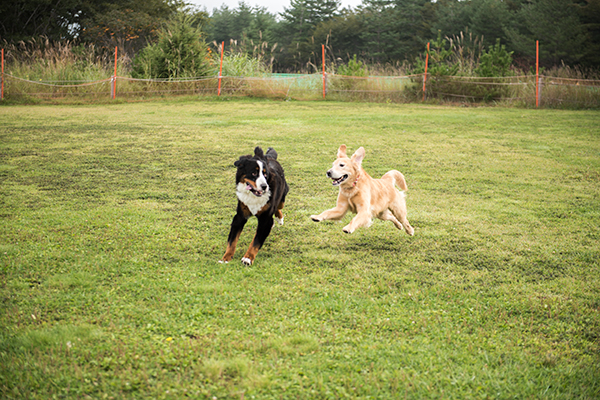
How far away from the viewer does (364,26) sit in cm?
5322

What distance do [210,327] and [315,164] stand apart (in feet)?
18.4

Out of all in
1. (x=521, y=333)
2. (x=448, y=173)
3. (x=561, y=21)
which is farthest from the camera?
(x=561, y=21)

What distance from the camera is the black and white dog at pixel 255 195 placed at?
13.1 ft

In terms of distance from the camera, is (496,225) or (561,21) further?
(561,21)

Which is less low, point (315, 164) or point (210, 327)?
point (315, 164)

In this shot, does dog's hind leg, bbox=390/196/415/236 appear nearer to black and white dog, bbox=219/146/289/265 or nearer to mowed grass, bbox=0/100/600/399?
mowed grass, bbox=0/100/600/399

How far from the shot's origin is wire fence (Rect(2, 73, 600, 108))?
17.6m

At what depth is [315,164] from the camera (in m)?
8.50

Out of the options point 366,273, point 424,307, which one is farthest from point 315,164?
point 424,307

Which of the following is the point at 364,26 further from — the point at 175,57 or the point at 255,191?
the point at 255,191

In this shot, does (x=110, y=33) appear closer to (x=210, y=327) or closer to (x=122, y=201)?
(x=122, y=201)

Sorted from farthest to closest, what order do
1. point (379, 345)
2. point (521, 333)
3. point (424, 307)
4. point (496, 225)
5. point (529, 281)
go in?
point (496, 225) < point (529, 281) < point (424, 307) < point (521, 333) < point (379, 345)

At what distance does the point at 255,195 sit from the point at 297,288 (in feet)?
2.79

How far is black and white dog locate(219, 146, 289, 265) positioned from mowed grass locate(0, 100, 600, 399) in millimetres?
167
